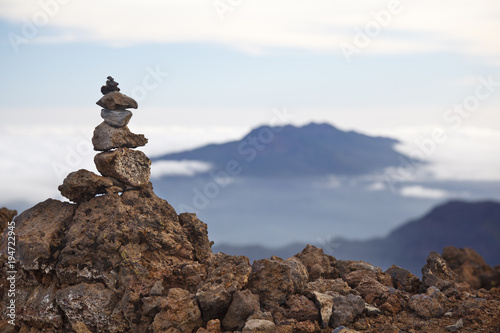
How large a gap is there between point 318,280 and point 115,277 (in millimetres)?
5354

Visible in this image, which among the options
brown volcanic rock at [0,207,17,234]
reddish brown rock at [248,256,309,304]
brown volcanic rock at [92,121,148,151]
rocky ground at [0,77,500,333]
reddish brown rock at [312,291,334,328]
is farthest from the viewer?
brown volcanic rock at [0,207,17,234]

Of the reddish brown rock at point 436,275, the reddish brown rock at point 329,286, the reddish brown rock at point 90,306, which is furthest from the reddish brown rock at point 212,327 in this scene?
the reddish brown rock at point 436,275

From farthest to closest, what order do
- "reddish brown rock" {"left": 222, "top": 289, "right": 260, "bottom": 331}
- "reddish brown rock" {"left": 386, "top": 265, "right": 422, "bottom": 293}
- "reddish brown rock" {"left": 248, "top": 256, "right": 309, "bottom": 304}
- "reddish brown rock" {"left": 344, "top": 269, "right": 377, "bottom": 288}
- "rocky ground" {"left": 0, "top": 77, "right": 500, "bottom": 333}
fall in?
"reddish brown rock" {"left": 386, "top": 265, "right": 422, "bottom": 293}
"reddish brown rock" {"left": 344, "top": 269, "right": 377, "bottom": 288}
"reddish brown rock" {"left": 248, "top": 256, "right": 309, "bottom": 304}
"rocky ground" {"left": 0, "top": 77, "right": 500, "bottom": 333}
"reddish brown rock" {"left": 222, "top": 289, "right": 260, "bottom": 331}

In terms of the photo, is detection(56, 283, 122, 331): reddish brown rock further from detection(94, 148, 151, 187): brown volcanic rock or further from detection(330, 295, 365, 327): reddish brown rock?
detection(330, 295, 365, 327): reddish brown rock

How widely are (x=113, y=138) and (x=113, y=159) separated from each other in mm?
559

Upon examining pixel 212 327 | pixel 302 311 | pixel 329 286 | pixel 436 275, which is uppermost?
pixel 436 275

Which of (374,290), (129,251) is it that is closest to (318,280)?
(374,290)

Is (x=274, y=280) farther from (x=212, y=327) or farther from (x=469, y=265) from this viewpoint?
(x=469, y=265)

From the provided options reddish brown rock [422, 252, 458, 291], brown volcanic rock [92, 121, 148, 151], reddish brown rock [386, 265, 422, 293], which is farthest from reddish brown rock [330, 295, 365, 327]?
brown volcanic rock [92, 121, 148, 151]

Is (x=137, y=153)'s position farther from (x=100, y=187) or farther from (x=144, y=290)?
(x=144, y=290)

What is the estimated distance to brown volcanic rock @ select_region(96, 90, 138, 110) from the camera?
51.4ft

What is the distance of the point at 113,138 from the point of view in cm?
1559

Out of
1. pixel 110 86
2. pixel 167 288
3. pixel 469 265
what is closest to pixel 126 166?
pixel 110 86

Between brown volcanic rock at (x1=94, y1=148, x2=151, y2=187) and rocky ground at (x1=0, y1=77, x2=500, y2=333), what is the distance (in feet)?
0.09
